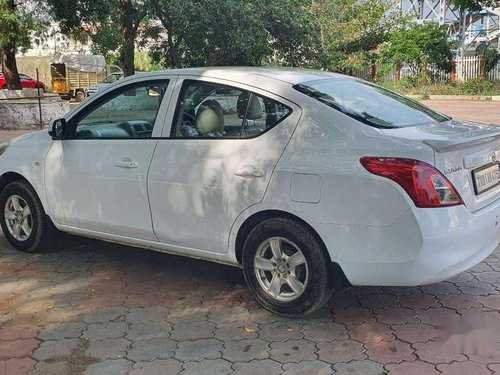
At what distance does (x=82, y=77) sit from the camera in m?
32.2

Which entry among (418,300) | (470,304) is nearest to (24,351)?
(418,300)

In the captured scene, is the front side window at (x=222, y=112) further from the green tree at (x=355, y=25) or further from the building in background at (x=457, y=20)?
the building in background at (x=457, y=20)

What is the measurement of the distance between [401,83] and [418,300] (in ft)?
90.2

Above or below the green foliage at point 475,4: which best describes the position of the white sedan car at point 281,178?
below

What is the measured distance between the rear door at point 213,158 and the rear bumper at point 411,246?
0.62 m

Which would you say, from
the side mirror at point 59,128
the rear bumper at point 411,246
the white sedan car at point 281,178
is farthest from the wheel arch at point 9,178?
the rear bumper at point 411,246

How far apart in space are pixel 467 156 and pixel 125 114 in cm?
255

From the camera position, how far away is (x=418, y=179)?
329cm

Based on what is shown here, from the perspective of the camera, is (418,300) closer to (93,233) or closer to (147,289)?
(147,289)

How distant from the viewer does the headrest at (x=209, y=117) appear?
13.4ft

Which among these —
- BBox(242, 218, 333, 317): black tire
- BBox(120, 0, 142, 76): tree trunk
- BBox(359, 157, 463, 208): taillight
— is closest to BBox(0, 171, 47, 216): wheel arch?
BBox(242, 218, 333, 317): black tire

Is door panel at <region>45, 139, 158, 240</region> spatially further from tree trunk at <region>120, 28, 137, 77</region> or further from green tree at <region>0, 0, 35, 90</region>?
tree trunk at <region>120, 28, 137, 77</region>

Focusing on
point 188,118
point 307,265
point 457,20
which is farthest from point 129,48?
point 457,20

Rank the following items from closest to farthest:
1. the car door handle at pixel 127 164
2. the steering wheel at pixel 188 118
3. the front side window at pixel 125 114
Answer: the steering wheel at pixel 188 118
the car door handle at pixel 127 164
the front side window at pixel 125 114
